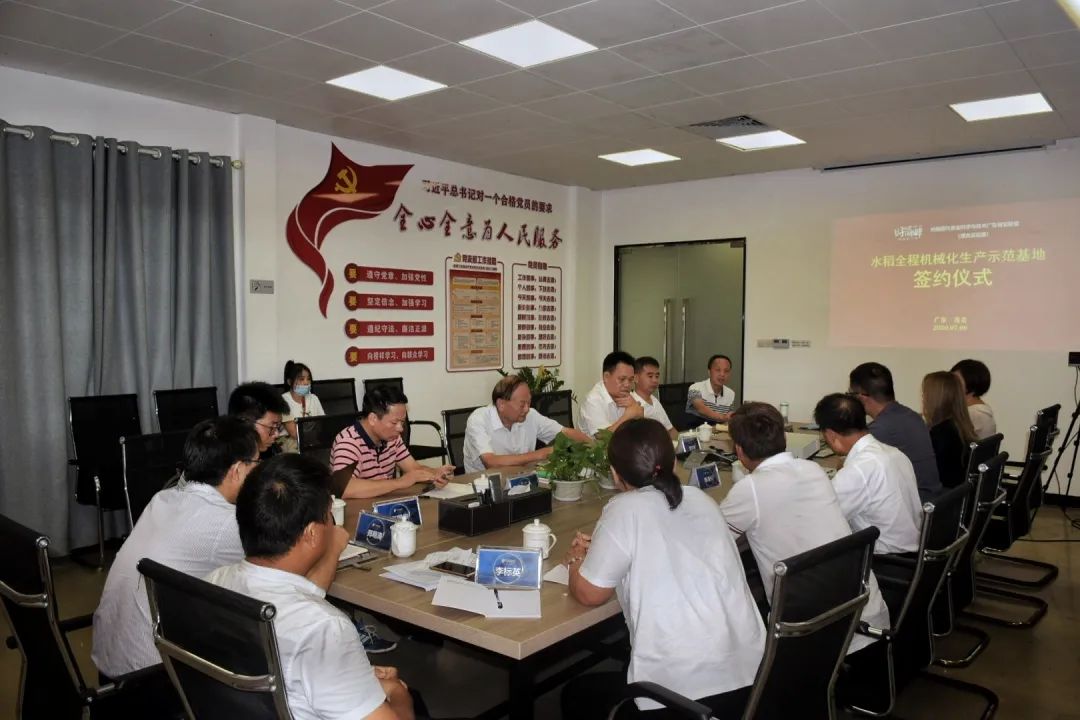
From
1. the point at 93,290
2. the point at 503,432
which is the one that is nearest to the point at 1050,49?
the point at 503,432

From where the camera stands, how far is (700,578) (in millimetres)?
1870

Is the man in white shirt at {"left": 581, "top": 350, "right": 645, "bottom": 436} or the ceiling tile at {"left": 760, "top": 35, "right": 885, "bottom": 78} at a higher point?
the ceiling tile at {"left": 760, "top": 35, "right": 885, "bottom": 78}

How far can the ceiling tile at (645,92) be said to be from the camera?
4.71 metres

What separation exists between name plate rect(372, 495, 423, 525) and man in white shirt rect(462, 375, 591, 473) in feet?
3.89

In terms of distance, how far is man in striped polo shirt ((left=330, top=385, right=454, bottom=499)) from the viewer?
10.9 ft

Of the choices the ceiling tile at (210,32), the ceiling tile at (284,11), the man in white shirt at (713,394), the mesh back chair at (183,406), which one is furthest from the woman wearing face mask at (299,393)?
the man in white shirt at (713,394)

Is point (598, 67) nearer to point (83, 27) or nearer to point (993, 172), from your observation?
point (83, 27)

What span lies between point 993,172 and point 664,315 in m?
3.42

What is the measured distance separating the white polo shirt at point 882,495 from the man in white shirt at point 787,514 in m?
0.45

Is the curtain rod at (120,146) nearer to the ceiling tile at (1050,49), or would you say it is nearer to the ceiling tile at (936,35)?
the ceiling tile at (936,35)

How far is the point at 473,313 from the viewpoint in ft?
Answer: 24.0

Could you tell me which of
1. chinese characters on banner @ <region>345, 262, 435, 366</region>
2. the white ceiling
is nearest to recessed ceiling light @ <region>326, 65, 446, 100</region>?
the white ceiling

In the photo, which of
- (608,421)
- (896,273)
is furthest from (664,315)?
(608,421)

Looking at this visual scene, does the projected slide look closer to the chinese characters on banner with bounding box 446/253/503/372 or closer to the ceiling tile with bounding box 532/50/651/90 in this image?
the chinese characters on banner with bounding box 446/253/503/372
